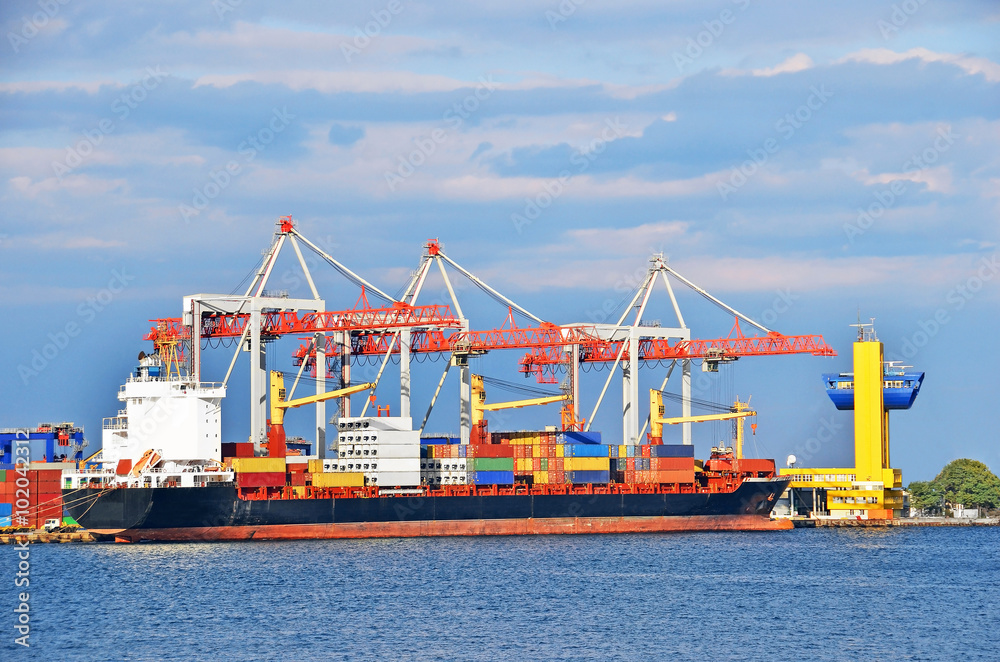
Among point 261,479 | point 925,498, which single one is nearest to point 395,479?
point 261,479

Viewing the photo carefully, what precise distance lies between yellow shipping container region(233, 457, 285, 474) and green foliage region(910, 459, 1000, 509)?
54002 mm

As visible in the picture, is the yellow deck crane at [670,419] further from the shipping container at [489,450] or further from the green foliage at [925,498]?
the green foliage at [925,498]

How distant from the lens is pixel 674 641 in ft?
125

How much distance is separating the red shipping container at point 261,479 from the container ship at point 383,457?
5cm

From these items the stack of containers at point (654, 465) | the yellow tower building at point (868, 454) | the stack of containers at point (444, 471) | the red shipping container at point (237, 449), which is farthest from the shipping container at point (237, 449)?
the yellow tower building at point (868, 454)

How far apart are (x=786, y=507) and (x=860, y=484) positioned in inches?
197

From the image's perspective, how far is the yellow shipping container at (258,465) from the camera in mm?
61156

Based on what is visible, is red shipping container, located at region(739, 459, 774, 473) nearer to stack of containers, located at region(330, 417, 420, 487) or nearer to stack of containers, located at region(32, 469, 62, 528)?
stack of containers, located at region(330, 417, 420, 487)

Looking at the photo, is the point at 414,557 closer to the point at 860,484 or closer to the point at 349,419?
the point at 349,419

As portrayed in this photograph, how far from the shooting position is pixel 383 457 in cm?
6444

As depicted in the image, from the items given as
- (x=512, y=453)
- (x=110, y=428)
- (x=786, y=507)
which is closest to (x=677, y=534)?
(x=512, y=453)

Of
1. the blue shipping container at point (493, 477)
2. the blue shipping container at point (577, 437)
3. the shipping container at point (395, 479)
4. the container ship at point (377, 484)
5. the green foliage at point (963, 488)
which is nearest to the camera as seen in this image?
the container ship at point (377, 484)

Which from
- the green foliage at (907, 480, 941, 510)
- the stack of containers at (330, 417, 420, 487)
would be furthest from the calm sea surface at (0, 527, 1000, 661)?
the green foliage at (907, 480, 941, 510)

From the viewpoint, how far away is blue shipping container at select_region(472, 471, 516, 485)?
219ft
